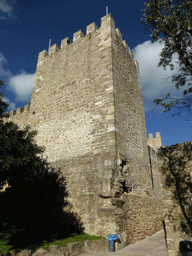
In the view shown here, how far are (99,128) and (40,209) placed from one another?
4270 millimetres

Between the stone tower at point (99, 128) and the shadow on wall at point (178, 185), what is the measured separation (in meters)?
2.11

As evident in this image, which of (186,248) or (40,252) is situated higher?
(186,248)

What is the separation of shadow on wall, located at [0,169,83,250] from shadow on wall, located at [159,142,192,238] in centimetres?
379

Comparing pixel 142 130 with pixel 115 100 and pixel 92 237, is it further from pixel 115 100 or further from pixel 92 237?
pixel 92 237

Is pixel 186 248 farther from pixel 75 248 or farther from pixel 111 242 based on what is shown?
pixel 75 248

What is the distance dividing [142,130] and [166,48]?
15.0 ft

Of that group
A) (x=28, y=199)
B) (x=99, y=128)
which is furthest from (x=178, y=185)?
(x=28, y=199)

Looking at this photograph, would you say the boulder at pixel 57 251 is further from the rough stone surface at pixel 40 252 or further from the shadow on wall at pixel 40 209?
the shadow on wall at pixel 40 209

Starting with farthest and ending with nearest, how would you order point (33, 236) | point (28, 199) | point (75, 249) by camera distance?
point (28, 199) < point (33, 236) < point (75, 249)

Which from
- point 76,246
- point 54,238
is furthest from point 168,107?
point 54,238

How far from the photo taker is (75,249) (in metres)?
5.54

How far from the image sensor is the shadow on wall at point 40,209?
6.86 m

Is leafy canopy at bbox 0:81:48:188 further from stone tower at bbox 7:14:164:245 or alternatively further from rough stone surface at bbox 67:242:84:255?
rough stone surface at bbox 67:242:84:255

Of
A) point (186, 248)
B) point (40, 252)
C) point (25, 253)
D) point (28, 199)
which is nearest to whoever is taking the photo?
point (186, 248)
